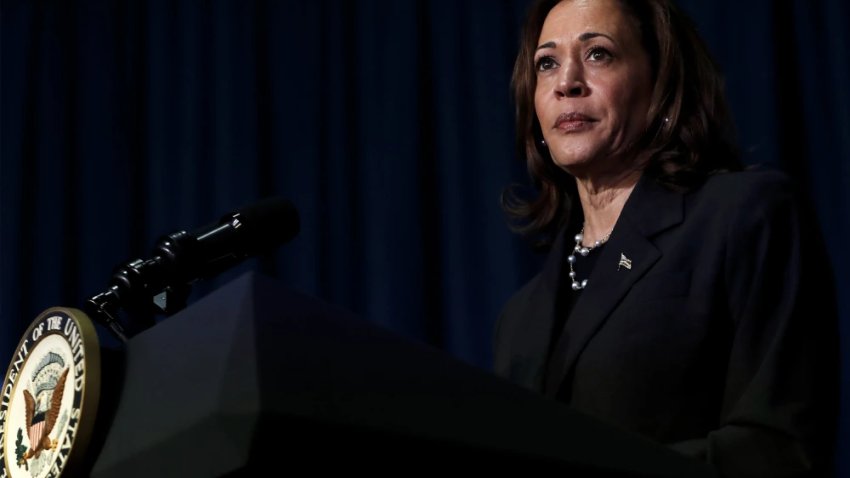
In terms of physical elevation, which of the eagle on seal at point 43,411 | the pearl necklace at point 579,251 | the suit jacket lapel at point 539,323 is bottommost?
the suit jacket lapel at point 539,323

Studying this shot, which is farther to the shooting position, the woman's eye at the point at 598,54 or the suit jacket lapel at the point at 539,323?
the woman's eye at the point at 598,54

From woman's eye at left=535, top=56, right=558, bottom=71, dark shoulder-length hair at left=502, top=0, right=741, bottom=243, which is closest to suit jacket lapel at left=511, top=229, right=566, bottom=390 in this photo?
dark shoulder-length hair at left=502, top=0, right=741, bottom=243

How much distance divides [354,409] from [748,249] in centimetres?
72

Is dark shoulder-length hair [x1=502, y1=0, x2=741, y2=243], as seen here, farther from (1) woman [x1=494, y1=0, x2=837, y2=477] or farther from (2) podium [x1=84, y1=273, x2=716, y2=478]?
(2) podium [x1=84, y1=273, x2=716, y2=478]

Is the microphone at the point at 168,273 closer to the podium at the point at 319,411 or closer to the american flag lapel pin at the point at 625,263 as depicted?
the podium at the point at 319,411

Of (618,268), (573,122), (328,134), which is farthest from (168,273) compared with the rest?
(328,134)

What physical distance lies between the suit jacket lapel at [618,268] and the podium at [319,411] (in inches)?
22.6

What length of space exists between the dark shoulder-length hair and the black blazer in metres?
0.08

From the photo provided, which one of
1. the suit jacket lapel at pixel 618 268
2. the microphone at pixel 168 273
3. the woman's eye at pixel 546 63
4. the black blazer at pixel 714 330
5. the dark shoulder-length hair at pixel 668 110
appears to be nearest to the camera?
the microphone at pixel 168 273

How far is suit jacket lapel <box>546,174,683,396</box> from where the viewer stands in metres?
1.28

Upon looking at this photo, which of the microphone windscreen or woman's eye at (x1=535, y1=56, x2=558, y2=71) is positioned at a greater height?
woman's eye at (x1=535, y1=56, x2=558, y2=71)

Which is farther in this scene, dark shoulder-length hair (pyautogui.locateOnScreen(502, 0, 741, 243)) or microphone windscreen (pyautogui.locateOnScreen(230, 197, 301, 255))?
dark shoulder-length hair (pyautogui.locateOnScreen(502, 0, 741, 243))

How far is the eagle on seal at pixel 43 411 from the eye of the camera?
29.5 inches

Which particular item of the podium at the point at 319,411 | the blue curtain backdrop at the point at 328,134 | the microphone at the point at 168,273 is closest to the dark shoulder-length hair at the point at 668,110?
the blue curtain backdrop at the point at 328,134
